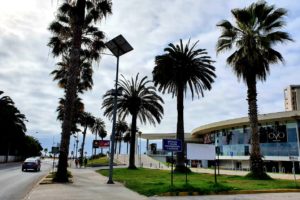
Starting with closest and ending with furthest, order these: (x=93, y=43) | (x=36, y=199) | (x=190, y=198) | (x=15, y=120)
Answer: (x=36, y=199) → (x=190, y=198) → (x=93, y=43) → (x=15, y=120)

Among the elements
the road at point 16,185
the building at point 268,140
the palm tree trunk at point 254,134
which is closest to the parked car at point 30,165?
the road at point 16,185

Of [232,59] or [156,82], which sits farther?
[156,82]

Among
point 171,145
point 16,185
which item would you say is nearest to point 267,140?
point 171,145

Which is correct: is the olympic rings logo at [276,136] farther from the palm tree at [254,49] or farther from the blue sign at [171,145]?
the blue sign at [171,145]

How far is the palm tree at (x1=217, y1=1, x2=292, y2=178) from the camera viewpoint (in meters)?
30.3

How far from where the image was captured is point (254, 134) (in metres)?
30.4

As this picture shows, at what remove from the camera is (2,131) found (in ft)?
222

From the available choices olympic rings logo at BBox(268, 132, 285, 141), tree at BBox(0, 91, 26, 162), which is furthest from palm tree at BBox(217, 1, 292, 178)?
tree at BBox(0, 91, 26, 162)

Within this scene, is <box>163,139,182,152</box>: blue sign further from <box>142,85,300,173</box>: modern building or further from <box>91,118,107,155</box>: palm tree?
<box>91,118,107,155</box>: palm tree

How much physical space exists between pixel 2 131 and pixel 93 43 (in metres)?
44.9

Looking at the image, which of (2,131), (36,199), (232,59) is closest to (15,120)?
(2,131)

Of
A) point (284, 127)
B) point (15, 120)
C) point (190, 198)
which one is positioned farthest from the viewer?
point (15, 120)

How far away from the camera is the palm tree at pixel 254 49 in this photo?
1192 inches

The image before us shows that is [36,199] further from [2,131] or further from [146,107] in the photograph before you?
[2,131]
